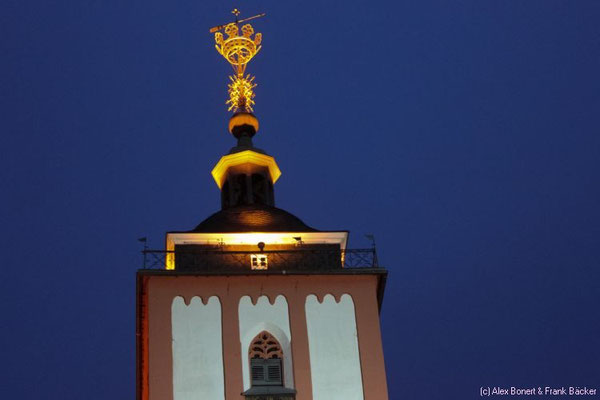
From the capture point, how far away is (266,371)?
28.5 meters

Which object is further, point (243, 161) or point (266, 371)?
point (243, 161)

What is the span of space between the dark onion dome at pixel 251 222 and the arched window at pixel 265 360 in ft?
10.5

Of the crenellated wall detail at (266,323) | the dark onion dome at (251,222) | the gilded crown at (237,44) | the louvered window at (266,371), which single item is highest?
the gilded crown at (237,44)

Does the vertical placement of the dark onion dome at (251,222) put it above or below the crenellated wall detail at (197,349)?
above

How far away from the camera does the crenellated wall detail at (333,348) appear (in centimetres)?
2812

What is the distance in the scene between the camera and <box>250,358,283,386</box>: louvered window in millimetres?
28266

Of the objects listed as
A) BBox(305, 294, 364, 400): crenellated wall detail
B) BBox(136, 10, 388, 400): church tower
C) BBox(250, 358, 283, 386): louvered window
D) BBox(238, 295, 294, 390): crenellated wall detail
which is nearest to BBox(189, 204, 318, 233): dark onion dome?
BBox(136, 10, 388, 400): church tower

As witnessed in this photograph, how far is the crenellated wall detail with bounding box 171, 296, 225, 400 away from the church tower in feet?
0.07

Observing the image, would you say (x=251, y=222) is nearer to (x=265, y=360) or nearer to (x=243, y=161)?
(x=265, y=360)

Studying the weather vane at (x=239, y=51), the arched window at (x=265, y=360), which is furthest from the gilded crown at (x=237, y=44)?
the arched window at (x=265, y=360)

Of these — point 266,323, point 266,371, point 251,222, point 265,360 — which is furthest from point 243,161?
point 266,371

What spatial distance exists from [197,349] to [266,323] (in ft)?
5.61

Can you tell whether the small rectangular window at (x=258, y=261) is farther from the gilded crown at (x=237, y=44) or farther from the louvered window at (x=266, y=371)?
the gilded crown at (x=237, y=44)

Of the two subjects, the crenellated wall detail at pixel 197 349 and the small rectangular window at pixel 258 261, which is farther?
the small rectangular window at pixel 258 261
